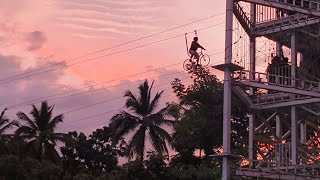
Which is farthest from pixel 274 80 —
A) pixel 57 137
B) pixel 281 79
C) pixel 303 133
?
pixel 57 137

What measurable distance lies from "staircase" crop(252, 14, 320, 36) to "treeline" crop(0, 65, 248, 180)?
20.4 ft

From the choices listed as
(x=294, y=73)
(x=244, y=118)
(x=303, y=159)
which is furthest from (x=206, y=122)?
(x=294, y=73)

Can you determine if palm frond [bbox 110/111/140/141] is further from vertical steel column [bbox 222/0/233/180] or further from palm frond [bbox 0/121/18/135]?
vertical steel column [bbox 222/0/233/180]

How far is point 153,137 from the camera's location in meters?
52.8

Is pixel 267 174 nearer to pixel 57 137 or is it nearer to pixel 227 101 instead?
→ pixel 227 101

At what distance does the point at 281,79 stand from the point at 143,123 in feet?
83.2

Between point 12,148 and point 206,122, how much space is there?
1741 cm

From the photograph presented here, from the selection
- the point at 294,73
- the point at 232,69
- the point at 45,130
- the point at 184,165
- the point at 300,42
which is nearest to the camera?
the point at 232,69

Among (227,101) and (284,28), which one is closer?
(227,101)

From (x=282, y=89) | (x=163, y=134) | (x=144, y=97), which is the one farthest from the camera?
(x=144, y=97)

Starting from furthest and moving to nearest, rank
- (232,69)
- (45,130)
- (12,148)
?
(45,130), (12,148), (232,69)

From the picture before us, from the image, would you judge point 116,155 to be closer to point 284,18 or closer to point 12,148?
point 12,148

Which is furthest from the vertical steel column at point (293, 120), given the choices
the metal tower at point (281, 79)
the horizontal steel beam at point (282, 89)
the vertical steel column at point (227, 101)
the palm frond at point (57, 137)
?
the palm frond at point (57, 137)

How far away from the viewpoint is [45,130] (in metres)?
57.8
